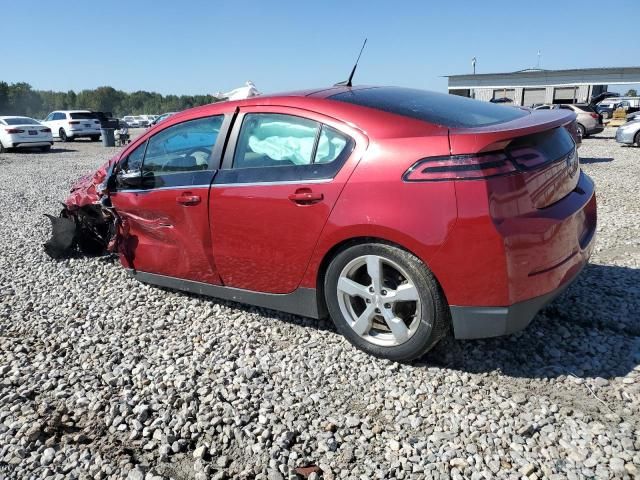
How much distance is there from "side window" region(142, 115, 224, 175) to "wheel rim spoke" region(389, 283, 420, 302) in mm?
1591

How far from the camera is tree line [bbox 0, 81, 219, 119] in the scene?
69.1 meters

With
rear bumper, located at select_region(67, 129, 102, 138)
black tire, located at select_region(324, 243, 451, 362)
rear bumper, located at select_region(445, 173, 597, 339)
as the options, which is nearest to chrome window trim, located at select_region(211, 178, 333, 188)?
black tire, located at select_region(324, 243, 451, 362)

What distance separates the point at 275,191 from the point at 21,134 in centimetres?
2109

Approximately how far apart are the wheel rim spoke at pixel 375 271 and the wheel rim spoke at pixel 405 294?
98 millimetres

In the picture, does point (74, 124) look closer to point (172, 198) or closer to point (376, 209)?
point (172, 198)

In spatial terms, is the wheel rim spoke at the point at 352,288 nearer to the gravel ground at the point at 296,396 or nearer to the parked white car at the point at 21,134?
the gravel ground at the point at 296,396

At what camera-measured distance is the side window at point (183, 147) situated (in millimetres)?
3605

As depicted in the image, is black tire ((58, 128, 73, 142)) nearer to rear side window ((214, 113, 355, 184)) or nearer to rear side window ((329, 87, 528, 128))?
rear side window ((214, 113, 355, 184))

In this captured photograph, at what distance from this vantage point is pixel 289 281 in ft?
10.7

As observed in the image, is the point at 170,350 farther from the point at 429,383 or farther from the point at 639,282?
the point at 639,282

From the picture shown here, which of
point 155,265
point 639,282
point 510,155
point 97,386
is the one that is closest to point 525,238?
point 510,155

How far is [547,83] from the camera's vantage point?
4934cm

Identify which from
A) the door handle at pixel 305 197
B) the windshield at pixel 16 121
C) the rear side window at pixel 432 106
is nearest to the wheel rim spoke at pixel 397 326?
the door handle at pixel 305 197

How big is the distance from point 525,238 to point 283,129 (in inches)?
63.6
